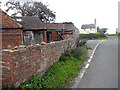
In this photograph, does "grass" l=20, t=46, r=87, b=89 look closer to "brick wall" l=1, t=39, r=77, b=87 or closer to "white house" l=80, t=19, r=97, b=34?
"brick wall" l=1, t=39, r=77, b=87

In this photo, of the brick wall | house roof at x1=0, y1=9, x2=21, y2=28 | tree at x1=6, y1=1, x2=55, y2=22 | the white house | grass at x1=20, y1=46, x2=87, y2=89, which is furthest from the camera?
the white house

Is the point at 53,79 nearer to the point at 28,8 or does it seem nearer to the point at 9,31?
the point at 9,31

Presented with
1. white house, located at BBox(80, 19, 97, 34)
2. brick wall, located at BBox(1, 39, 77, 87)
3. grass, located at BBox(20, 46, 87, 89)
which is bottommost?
grass, located at BBox(20, 46, 87, 89)

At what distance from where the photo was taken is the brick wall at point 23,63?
343cm

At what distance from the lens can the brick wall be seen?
135 inches

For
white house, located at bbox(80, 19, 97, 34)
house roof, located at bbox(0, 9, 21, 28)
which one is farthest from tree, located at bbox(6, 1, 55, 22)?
white house, located at bbox(80, 19, 97, 34)

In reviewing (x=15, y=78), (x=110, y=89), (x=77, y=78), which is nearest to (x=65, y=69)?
(x=77, y=78)

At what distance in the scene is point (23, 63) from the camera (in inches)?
152

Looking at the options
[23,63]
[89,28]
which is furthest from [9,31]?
[89,28]

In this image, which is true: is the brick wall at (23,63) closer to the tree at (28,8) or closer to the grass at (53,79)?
the grass at (53,79)

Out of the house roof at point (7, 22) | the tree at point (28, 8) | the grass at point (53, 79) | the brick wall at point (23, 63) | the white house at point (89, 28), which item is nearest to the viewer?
the brick wall at point (23, 63)

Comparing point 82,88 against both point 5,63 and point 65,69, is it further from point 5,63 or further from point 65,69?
point 5,63

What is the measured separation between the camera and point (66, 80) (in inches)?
187

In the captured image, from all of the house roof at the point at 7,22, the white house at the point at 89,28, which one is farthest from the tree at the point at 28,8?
the white house at the point at 89,28
